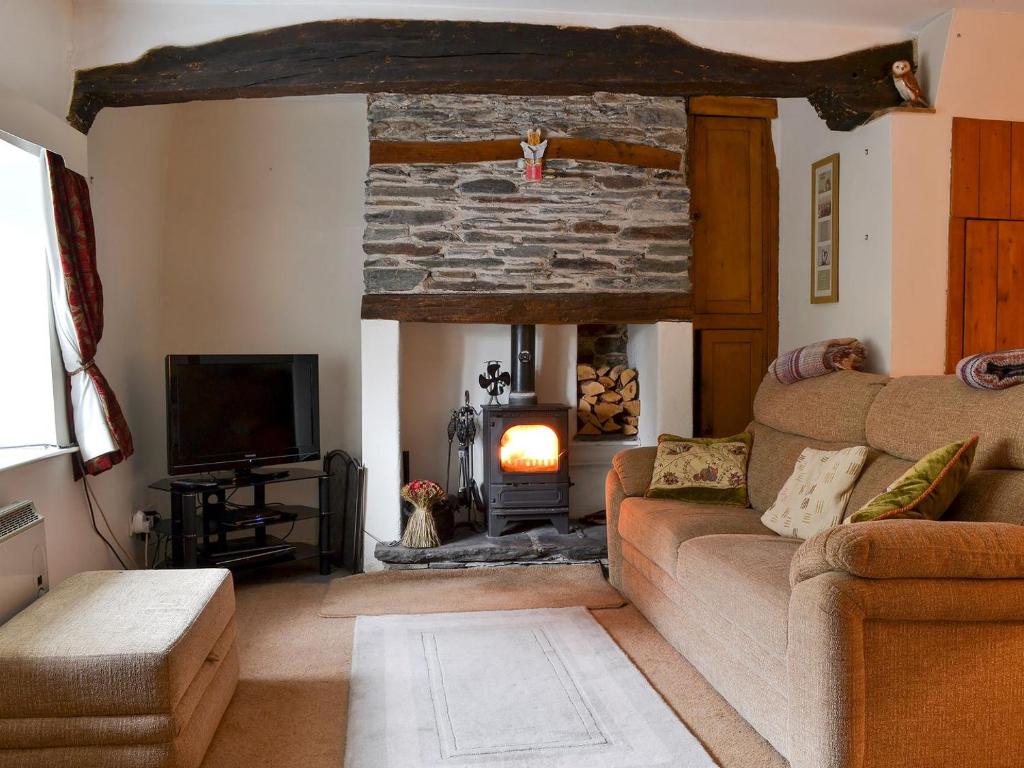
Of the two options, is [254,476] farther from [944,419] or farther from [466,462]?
[944,419]

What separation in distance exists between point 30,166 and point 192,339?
163 cm

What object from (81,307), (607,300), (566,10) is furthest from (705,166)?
(81,307)

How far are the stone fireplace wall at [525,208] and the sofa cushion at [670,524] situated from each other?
133 centimetres

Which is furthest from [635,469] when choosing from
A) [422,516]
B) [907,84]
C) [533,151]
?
[907,84]

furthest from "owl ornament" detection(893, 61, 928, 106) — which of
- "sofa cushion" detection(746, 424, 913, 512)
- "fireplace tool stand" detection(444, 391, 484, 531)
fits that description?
"fireplace tool stand" detection(444, 391, 484, 531)

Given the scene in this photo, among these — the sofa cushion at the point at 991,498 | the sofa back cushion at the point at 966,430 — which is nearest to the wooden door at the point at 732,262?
the sofa back cushion at the point at 966,430

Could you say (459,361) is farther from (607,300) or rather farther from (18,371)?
(18,371)

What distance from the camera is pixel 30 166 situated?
3318 millimetres

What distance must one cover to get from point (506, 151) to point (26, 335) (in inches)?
94.3

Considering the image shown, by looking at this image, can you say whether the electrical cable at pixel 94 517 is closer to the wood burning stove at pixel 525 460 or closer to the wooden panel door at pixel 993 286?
the wood burning stove at pixel 525 460

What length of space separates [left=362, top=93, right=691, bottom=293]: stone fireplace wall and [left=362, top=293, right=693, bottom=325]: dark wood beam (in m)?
0.05

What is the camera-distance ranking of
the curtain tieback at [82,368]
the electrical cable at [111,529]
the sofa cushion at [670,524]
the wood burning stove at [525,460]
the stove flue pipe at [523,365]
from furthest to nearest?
the stove flue pipe at [523,365] → the wood burning stove at [525,460] → the electrical cable at [111,529] → the curtain tieback at [82,368] → the sofa cushion at [670,524]

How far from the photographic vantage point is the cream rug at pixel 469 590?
3877 millimetres

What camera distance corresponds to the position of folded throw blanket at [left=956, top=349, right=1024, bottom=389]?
8.92 ft
